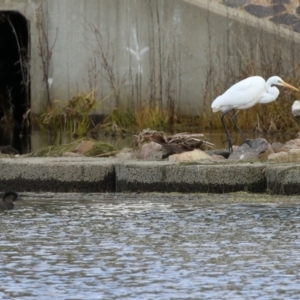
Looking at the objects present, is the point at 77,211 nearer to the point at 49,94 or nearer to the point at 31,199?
the point at 31,199

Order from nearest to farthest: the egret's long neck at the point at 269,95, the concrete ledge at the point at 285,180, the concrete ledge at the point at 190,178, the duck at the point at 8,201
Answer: the duck at the point at 8,201, the concrete ledge at the point at 285,180, the concrete ledge at the point at 190,178, the egret's long neck at the point at 269,95

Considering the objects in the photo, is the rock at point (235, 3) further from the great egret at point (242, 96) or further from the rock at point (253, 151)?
the rock at point (253, 151)

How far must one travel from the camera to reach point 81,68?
19.1 m

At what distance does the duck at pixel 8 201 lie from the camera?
8305 mm

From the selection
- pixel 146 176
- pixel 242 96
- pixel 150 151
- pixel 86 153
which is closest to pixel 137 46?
pixel 242 96

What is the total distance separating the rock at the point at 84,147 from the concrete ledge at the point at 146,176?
1.70 meters

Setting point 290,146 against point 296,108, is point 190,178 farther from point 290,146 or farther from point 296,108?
point 296,108

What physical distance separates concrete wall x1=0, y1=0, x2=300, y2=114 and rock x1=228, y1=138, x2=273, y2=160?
7.04 meters

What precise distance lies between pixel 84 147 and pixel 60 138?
5.28 m

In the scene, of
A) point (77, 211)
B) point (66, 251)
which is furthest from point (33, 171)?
Result: point (66, 251)

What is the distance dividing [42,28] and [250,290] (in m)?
13.8

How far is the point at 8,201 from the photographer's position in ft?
27.6

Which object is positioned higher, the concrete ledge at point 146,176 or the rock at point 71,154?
the rock at point 71,154

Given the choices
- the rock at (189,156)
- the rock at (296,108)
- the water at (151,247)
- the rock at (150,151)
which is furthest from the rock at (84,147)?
the rock at (296,108)
